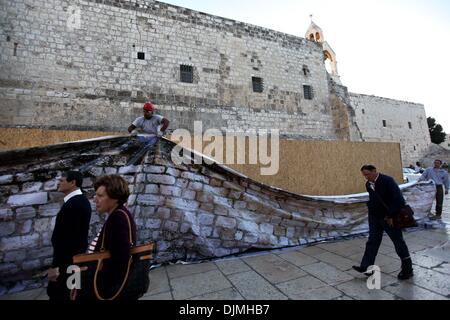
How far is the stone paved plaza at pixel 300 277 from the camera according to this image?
2611 millimetres

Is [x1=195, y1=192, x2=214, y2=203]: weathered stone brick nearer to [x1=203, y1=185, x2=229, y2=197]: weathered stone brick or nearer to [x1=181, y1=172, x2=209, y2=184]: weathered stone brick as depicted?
[x1=203, y1=185, x2=229, y2=197]: weathered stone brick

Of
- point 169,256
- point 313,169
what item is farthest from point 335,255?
point 313,169

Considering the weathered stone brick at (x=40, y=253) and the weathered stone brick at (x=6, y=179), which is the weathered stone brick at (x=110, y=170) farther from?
the weathered stone brick at (x=40, y=253)

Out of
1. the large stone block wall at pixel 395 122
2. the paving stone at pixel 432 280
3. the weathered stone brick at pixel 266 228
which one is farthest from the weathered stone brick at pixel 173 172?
the large stone block wall at pixel 395 122

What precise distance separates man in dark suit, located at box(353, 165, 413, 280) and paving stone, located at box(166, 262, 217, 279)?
80.8 inches

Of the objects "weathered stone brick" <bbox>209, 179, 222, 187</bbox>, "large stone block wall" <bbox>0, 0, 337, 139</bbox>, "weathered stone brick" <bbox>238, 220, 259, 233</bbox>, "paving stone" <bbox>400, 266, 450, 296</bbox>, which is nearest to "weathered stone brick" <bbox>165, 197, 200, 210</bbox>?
"weathered stone brick" <bbox>209, 179, 222, 187</bbox>

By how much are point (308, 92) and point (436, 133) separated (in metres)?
45.7

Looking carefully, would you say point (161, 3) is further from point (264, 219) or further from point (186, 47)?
point (264, 219)

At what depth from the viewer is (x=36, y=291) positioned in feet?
9.59

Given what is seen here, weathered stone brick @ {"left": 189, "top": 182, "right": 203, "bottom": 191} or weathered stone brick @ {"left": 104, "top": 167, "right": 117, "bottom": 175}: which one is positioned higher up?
weathered stone brick @ {"left": 104, "top": 167, "right": 117, "bottom": 175}

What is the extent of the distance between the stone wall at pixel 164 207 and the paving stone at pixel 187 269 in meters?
0.18

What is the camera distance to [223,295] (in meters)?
2.65

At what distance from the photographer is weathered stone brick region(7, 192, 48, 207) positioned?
3006 millimetres

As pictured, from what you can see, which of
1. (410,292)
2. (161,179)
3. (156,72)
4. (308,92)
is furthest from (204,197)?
(308,92)
